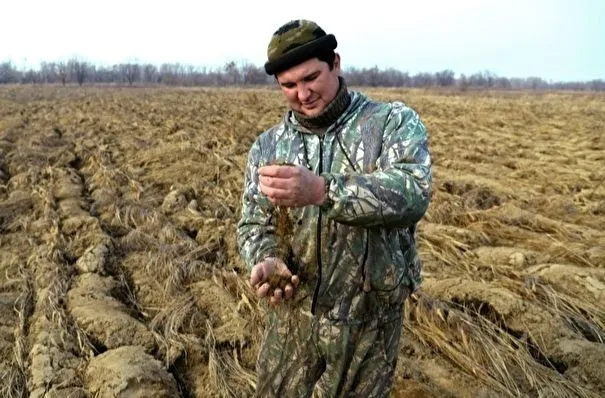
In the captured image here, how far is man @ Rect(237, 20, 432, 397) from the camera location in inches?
72.8

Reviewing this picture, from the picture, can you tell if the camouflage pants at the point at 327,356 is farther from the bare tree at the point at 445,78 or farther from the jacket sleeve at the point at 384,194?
the bare tree at the point at 445,78

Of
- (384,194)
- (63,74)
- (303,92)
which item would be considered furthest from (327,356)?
(63,74)

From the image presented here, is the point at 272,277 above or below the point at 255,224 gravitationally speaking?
below

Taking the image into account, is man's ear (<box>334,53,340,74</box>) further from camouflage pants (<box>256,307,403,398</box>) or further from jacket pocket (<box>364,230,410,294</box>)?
camouflage pants (<box>256,307,403,398</box>)

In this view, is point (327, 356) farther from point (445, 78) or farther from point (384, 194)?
point (445, 78)

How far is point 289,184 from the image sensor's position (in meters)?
1.52

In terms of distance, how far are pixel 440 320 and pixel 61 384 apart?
2319 millimetres

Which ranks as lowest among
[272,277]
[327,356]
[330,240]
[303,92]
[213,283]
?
[213,283]

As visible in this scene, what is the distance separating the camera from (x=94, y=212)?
20.6 feet

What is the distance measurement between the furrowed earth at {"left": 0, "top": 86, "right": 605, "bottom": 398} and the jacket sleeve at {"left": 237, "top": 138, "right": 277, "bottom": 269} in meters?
1.34

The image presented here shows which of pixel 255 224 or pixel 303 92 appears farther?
pixel 255 224

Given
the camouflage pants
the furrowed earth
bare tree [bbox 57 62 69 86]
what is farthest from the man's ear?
bare tree [bbox 57 62 69 86]

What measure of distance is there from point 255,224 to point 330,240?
32cm

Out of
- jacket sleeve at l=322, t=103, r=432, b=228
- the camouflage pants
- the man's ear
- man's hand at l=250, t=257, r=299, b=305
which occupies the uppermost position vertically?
the man's ear
